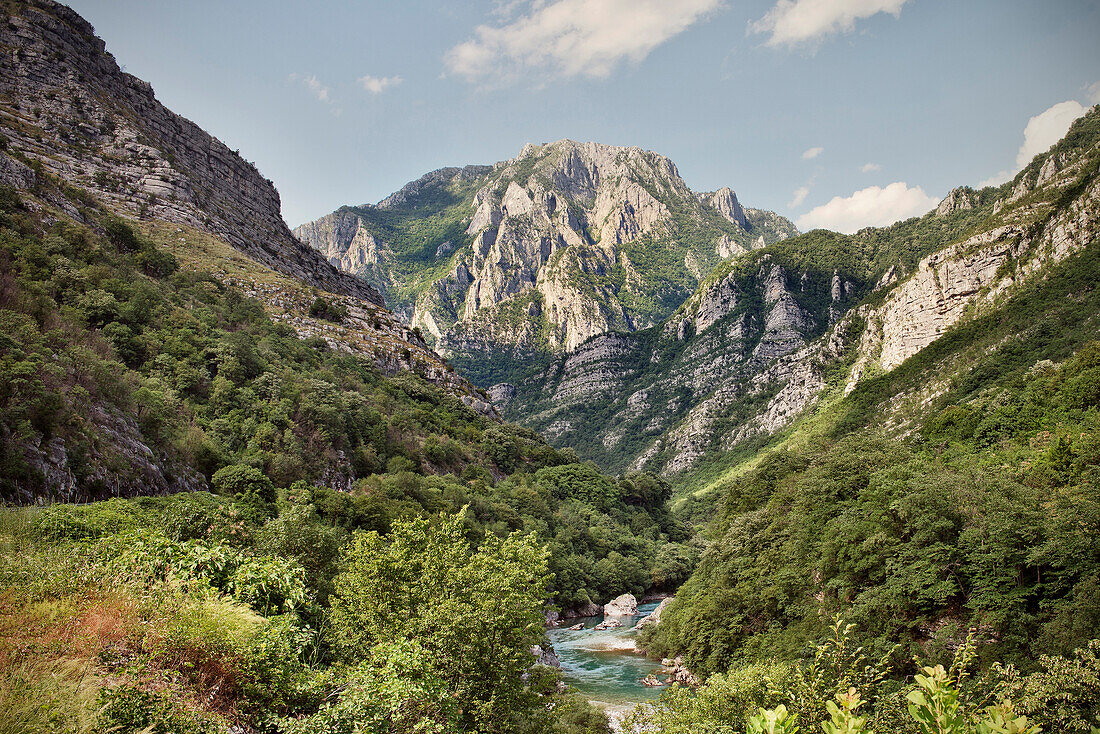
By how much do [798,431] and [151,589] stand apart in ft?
492

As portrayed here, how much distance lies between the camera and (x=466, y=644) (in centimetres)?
1395

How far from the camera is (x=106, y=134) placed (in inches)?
3625

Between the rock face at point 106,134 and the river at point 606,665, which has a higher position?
the rock face at point 106,134

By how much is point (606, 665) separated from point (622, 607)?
24085 mm

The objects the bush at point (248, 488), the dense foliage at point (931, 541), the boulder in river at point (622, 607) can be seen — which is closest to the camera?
the dense foliage at point (931, 541)

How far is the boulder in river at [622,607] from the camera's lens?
215ft

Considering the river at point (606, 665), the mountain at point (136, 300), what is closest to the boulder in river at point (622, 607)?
the river at point (606, 665)

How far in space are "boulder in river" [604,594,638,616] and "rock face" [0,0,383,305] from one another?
87257 mm

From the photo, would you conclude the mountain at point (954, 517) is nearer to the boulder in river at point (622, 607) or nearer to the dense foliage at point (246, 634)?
the dense foliage at point (246, 634)

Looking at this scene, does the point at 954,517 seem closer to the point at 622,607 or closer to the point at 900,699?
the point at 900,699

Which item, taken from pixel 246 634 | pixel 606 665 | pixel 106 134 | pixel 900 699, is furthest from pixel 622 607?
pixel 106 134

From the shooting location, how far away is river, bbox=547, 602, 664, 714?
3569cm

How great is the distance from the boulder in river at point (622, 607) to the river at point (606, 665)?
4146mm

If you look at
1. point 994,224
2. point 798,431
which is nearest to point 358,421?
point 798,431
